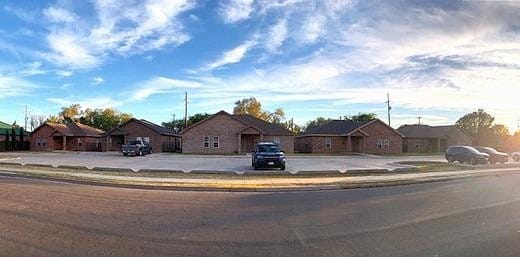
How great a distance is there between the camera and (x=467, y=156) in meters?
40.3

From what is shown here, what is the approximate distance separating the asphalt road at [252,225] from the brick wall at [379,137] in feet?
164

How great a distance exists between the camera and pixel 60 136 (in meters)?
69.2

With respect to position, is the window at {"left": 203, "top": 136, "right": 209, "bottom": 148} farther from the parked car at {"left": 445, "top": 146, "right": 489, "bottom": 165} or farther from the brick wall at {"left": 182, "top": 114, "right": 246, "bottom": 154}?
the parked car at {"left": 445, "top": 146, "right": 489, "bottom": 165}

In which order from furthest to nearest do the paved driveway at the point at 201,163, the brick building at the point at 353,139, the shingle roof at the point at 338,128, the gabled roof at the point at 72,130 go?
the gabled roof at the point at 72,130 → the shingle roof at the point at 338,128 → the brick building at the point at 353,139 → the paved driveway at the point at 201,163

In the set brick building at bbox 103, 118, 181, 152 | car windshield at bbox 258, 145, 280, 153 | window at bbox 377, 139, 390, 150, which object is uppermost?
brick building at bbox 103, 118, 181, 152

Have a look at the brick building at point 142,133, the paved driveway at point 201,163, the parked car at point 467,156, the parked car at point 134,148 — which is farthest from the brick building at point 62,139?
the parked car at point 467,156

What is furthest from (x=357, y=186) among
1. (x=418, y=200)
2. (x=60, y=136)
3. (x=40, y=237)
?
(x=60, y=136)

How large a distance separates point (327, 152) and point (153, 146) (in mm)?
23833

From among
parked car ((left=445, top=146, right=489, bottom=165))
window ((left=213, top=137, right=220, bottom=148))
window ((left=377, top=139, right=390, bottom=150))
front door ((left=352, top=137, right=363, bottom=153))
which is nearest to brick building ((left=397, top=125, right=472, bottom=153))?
window ((left=377, top=139, right=390, bottom=150))

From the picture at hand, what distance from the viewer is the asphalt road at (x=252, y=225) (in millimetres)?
6855

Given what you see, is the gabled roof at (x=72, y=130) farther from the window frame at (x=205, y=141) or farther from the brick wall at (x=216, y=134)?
the window frame at (x=205, y=141)

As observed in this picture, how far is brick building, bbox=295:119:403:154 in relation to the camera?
203ft

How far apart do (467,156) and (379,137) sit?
2381 cm

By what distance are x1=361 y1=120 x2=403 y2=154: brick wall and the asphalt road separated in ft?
164
